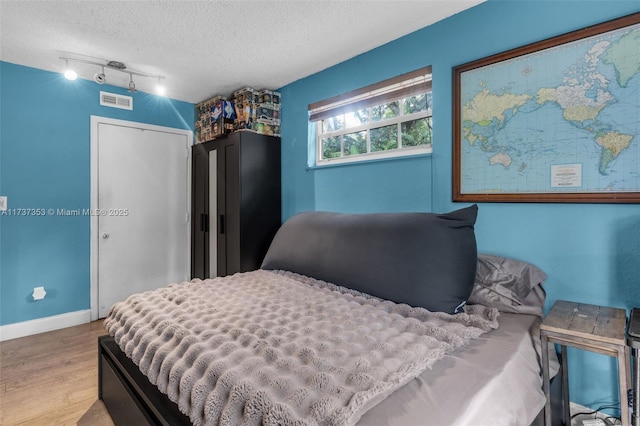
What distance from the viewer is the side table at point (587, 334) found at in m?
1.16

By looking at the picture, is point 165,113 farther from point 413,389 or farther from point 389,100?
point 413,389

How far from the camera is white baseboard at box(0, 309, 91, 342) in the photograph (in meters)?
2.88

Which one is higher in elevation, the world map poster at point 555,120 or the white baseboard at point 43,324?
the world map poster at point 555,120

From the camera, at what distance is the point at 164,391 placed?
47.1 inches

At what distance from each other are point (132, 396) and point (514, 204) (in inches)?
85.6

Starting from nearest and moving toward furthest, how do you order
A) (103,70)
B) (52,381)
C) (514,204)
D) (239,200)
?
(514,204) → (52,381) → (103,70) → (239,200)

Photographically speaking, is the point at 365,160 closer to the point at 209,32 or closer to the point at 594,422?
the point at 209,32

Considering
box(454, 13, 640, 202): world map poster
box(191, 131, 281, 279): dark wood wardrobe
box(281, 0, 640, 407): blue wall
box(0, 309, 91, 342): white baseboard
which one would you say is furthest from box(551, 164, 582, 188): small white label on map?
box(0, 309, 91, 342): white baseboard

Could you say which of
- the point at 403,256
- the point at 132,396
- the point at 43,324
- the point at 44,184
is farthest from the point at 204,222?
the point at 403,256

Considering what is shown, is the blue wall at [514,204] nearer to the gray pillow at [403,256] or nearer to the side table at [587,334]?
the side table at [587,334]

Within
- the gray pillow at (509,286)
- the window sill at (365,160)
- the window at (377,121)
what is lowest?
the gray pillow at (509,286)

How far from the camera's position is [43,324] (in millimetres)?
3047

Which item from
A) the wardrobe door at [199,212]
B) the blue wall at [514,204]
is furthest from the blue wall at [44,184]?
the blue wall at [514,204]

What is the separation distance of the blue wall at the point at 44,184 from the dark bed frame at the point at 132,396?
68.7 inches
